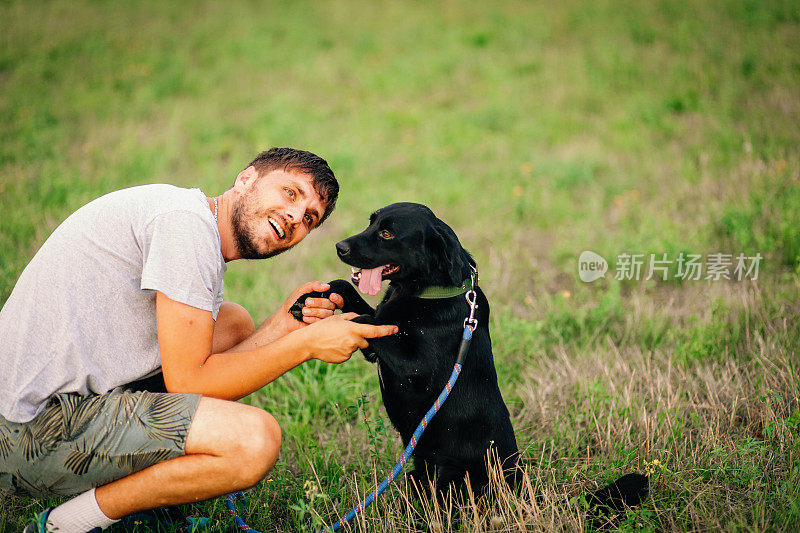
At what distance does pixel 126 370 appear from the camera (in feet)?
6.41

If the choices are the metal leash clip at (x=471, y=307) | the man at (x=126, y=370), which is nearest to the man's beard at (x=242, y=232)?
the man at (x=126, y=370)

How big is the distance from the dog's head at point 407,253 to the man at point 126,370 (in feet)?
1.28

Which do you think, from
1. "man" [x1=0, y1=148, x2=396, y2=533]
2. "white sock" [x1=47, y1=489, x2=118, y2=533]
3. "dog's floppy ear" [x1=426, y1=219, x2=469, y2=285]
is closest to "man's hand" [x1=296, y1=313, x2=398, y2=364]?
"man" [x1=0, y1=148, x2=396, y2=533]

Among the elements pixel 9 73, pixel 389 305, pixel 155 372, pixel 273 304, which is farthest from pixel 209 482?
pixel 9 73

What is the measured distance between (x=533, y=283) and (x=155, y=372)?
2.70 meters

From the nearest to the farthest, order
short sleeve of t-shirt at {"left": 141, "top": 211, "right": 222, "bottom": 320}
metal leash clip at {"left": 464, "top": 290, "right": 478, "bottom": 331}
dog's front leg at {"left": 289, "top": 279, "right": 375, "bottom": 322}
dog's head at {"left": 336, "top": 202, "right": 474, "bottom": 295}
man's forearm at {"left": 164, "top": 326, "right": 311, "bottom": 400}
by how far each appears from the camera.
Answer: short sleeve of t-shirt at {"left": 141, "top": 211, "right": 222, "bottom": 320}
man's forearm at {"left": 164, "top": 326, "right": 311, "bottom": 400}
metal leash clip at {"left": 464, "top": 290, "right": 478, "bottom": 331}
dog's head at {"left": 336, "top": 202, "right": 474, "bottom": 295}
dog's front leg at {"left": 289, "top": 279, "right": 375, "bottom": 322}

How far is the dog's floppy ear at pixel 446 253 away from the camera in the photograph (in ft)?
7.16

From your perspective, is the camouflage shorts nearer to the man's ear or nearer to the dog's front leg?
the dog's front leg

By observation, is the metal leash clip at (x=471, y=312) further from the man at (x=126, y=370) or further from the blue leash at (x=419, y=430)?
the man at (x=126, y=370)

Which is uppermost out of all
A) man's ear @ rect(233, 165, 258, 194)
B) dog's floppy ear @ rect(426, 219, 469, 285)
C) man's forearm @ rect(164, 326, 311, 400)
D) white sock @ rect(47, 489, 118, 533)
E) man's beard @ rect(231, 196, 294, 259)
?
man's ear @ rect(233, 165, 258, 194)

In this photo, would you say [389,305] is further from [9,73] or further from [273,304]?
[9,73]

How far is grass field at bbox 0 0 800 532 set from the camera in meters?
2.39

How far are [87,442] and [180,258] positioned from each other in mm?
651

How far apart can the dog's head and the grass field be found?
591 millimetres
